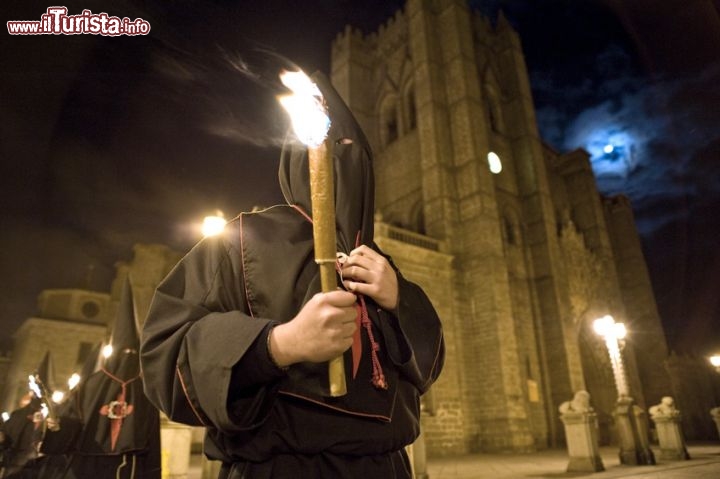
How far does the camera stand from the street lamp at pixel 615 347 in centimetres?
942

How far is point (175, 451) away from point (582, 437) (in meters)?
7.43

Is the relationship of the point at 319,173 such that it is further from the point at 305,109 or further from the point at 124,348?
the point at 124,348

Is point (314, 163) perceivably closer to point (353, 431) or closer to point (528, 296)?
point (353, 431)

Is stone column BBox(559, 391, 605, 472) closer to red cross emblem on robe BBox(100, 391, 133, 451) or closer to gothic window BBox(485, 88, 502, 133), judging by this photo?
red cross emblem on robe BBox(100, 391, 133, 451)

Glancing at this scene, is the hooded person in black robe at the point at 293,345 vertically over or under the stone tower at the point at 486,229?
under

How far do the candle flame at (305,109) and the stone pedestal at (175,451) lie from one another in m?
5.84

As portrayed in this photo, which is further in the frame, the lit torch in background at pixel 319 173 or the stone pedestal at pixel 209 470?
the stone pedestal at pixel 209 470

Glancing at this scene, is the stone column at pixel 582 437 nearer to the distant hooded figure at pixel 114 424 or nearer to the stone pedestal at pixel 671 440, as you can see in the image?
the stone pedestal at pixel 671 440

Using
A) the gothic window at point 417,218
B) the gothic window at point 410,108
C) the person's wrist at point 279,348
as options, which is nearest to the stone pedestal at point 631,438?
the person's wrist at point 279,348

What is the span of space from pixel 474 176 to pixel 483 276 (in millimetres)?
4252

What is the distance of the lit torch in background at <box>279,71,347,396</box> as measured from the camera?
93cm

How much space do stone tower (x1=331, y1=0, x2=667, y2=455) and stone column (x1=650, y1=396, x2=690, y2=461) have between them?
4663mm

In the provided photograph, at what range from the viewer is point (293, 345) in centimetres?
92

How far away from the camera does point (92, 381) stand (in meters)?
4.28
